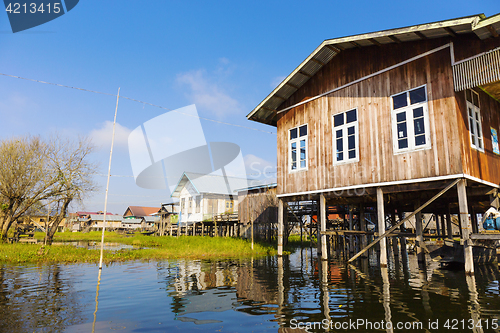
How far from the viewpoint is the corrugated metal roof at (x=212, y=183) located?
132 ft

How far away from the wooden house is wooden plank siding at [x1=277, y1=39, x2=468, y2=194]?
0.13 feet

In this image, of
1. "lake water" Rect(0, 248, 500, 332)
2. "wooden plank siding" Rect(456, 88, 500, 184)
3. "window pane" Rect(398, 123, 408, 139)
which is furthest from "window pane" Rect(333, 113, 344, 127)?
"lake water" Rect(0, 248, 500, 332)

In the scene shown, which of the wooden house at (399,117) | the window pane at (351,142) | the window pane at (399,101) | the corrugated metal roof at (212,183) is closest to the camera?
the wooden house at (399,117)

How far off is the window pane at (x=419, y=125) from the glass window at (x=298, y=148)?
18.8ft

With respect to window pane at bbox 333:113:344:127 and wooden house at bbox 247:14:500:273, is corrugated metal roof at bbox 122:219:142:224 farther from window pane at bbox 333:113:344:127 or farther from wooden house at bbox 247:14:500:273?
window pane at bbox 333:113:344:127

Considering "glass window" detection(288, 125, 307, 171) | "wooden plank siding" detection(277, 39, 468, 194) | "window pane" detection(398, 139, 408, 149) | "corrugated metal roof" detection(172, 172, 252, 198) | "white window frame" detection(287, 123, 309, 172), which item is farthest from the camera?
"corrugated metal roof" detection(172, 172, 252, 198)

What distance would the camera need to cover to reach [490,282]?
10695 millimetres

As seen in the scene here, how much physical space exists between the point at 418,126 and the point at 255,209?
55.9 ft

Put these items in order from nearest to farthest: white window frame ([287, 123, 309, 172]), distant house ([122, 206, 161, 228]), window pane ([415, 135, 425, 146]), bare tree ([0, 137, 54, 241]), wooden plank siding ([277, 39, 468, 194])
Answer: wooden plank siding ([277, 39, 468, 194]) → window pane ([415, 135, 425, 146]) → white window frame ([287, 123, 309, 172]) → bare tree ([0, 137, 54, 241]) → distant house ([122, 206, 161, 228])

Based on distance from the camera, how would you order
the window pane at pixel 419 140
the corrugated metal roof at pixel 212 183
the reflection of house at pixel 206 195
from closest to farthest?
the window pane at pixel 419 140, the reflection of house at pixel 206 195, the corrugated metal roof at pixel 212 183

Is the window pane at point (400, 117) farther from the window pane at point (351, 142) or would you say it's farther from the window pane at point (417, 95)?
the window pane at point (351, 142)

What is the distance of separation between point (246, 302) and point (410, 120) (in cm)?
984

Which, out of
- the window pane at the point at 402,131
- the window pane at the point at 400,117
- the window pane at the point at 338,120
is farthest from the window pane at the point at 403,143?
the window pane at the point at 338,120

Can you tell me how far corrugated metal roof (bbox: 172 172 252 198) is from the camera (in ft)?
132
